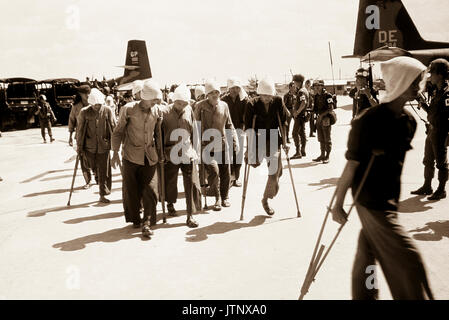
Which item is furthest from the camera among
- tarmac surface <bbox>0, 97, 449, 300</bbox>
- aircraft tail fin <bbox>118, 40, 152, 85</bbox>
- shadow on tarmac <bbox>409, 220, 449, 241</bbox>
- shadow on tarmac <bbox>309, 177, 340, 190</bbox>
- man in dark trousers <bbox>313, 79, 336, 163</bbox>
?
aircraft tail fin <bbox>118, 40, 152, 85</bbox>

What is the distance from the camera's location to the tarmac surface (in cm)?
416

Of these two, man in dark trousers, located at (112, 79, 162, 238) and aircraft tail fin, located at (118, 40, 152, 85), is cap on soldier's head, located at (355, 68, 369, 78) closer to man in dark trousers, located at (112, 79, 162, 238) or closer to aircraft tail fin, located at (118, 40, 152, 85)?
man in dark trousers, located at (112, 79, 162, 238)

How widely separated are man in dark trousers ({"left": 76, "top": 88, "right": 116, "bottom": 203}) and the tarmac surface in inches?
25.4

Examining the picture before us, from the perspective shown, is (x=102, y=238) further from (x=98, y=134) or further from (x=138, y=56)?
(x=138, y=56)

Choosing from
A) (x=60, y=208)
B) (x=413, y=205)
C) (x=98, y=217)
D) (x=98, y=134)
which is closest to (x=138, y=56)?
(x=98, y=134)

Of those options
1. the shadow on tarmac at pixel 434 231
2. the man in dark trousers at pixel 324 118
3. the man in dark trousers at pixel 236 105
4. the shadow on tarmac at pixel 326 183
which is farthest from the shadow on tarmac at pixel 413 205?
the man in dark trousers at pixel 324 118

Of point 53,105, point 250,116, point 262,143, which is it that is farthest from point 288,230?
point 53,105

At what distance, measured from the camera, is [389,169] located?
2811 mm

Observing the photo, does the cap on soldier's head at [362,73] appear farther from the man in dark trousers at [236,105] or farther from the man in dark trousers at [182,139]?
the man in dark trousers at [182,139]

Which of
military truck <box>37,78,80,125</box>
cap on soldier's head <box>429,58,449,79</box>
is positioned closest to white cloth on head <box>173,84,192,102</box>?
cap on soldier's head <box>429,58,449,79</box>

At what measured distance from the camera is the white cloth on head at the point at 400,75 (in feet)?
8.95

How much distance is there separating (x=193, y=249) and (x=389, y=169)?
316 cm
